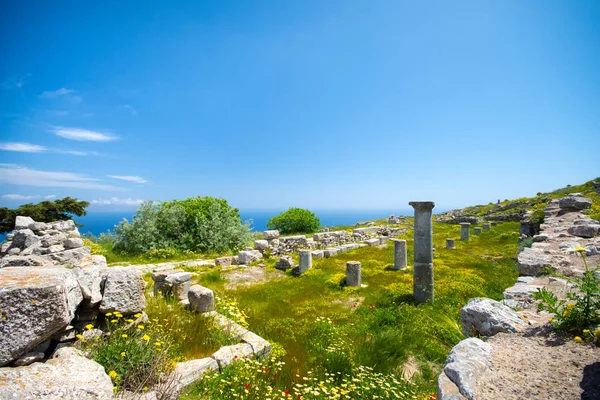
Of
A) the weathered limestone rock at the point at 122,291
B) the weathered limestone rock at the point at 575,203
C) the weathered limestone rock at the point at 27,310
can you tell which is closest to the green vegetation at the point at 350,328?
the weathered limestone rock at the point at 122,291

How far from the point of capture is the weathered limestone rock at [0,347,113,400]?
2273mm

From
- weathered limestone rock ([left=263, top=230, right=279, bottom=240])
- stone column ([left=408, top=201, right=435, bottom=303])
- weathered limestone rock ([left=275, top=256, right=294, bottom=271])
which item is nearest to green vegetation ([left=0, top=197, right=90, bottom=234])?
weathered limestone rock ([left=263, top=230, right=279, bottom=240])

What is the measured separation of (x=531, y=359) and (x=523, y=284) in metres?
3.42

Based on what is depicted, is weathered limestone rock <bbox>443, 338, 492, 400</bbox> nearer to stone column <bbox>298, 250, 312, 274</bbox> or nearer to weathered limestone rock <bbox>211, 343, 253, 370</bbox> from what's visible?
weathered limestone rock <bbox>211, 343, 253, 370</bbox>

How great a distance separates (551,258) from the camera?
273 inches

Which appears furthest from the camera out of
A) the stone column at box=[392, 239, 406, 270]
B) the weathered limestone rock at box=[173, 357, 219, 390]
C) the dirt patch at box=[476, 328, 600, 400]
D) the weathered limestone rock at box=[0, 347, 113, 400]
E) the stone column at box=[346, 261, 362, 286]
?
the stone column at box=[392, 239, 406, 270]

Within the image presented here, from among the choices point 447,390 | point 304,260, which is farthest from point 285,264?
point 447,390

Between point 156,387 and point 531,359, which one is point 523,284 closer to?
point 531,359

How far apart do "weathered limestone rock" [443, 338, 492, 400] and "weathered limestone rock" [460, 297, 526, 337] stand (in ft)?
2.20

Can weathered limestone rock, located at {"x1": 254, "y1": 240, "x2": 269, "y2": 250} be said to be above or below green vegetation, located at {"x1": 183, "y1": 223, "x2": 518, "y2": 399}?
above

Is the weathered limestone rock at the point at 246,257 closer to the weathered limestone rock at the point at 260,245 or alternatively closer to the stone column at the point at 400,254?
the weathered limestone rock at the point at 260,245

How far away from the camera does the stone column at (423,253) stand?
8305mm

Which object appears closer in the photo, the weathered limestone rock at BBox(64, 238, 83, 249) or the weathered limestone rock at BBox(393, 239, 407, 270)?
the weathered limestone rock at BBox(64, 238, 83, 249)

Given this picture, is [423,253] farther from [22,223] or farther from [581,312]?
[22,223]
